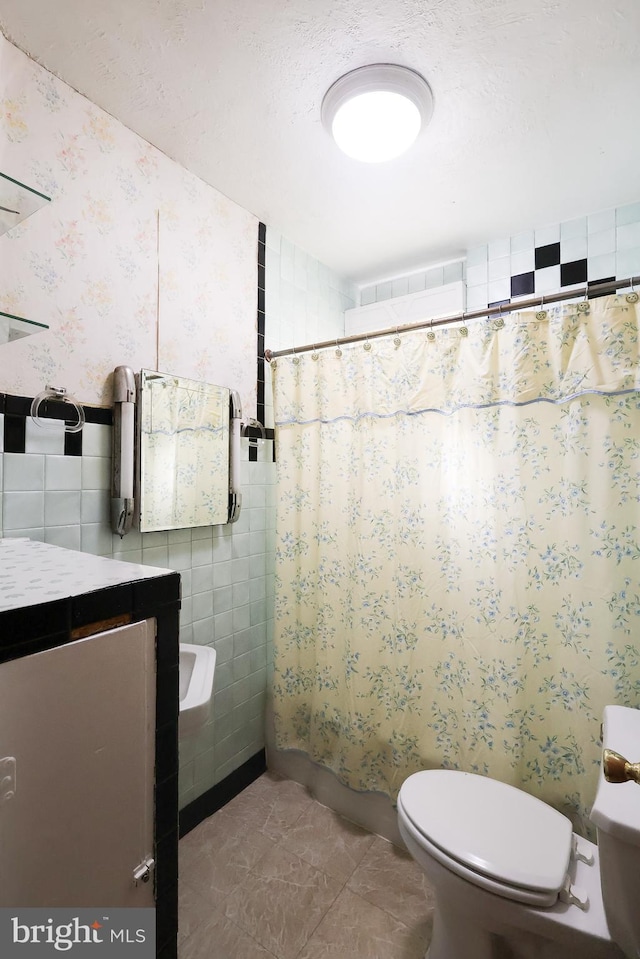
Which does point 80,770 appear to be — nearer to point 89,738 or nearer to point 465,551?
point 89,738

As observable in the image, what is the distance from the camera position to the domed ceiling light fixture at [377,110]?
1.31 meters

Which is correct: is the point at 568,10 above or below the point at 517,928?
above

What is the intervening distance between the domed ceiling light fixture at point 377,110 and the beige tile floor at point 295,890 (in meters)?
2.47

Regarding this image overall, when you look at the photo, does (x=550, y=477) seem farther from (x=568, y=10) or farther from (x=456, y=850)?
(x=568, y=10)

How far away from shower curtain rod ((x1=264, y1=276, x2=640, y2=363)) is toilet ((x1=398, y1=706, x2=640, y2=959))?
1213 mm

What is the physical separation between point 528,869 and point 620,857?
29 cm

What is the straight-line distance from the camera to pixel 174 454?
5.43ft

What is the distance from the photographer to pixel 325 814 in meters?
1.83

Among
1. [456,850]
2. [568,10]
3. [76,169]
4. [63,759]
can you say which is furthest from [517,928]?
[76,169]

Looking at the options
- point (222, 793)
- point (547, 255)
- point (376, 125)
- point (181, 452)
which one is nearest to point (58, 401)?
point (181, 452)

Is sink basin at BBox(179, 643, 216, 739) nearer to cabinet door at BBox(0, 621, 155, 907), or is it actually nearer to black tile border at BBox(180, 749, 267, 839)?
cabinet door at BBox(0, 621, 155, 907)

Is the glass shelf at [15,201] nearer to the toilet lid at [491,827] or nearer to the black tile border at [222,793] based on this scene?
the toilet lid at [491,827]

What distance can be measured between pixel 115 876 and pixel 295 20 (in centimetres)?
192

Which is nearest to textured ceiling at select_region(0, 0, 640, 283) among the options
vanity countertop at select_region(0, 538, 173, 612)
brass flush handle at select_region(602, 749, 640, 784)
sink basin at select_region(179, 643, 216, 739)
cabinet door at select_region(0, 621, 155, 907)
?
vanity countertop at select_region(0, 538, 173, 612)
